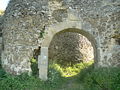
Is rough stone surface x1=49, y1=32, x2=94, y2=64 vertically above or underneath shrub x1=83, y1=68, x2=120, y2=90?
above

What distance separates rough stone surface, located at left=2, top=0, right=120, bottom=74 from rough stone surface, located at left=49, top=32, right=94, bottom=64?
3.66 meters

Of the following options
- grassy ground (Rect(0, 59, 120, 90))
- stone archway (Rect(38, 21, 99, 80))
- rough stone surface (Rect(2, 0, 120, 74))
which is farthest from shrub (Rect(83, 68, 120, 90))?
stone archway (Rect(38, 21, 99, 80))

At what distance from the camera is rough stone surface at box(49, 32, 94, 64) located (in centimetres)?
893

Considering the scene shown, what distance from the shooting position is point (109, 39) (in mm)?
5148

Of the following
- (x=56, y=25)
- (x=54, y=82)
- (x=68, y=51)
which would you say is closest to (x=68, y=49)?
(x=68, y=51)

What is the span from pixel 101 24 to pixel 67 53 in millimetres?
4192

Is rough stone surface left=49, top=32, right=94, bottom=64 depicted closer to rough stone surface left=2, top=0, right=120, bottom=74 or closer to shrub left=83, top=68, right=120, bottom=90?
rough stone surface left=2, top=0, right=120, bottom=74

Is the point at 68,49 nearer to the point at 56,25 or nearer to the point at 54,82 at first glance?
the point at 56,25

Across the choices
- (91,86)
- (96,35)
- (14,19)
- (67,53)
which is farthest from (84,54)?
(14,19)

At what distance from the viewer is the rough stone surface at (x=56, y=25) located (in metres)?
5.01

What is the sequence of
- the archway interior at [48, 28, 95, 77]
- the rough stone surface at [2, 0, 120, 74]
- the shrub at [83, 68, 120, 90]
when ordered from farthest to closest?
the archway interior at [48, 28, 95, 77], the rough stone surface at [2, 0, 120, 74], the shrub at [83, 68, 120, 90]

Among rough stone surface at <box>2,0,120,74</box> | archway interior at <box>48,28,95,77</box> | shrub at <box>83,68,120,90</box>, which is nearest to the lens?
shrub at <box>83,68,120,90</box>

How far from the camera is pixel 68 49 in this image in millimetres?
9086

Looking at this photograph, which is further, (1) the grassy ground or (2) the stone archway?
(2) the stone archway
